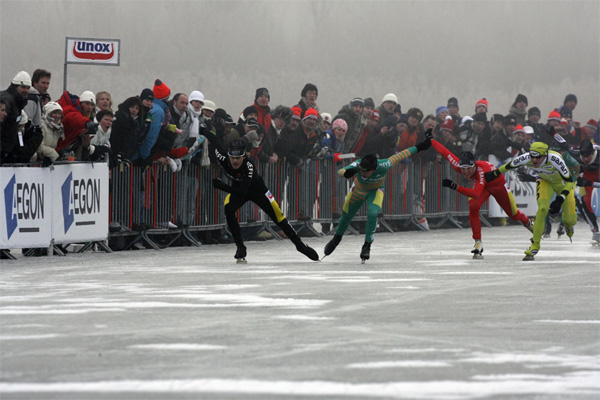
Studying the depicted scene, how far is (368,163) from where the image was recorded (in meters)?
15.8

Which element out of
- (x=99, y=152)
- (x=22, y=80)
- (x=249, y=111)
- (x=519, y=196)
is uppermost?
(x=22, y=80)

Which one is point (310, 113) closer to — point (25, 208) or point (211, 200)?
point (211, 200)

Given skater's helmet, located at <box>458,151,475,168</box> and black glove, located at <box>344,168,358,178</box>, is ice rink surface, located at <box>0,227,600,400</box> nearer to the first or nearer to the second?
black glove, located at <box>344,168,358,178</box>

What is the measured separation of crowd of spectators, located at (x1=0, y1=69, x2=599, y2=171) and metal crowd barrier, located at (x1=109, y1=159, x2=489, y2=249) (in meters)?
0.27

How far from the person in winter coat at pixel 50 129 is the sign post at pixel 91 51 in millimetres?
3045


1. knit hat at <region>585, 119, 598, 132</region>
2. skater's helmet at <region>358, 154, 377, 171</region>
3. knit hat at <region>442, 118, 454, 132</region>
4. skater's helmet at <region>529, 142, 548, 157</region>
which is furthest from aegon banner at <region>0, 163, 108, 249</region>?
knit hat at <region>585, 119, 598, 132</region>

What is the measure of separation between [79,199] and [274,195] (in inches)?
198

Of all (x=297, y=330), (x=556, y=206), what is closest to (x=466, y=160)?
(x=556, y=206)

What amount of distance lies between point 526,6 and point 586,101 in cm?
404

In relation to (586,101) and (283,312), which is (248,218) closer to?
(283,312)

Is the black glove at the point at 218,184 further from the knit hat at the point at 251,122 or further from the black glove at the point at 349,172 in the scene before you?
the knit hat at the point at 251,122

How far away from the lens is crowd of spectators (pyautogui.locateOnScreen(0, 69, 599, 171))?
52.5ft

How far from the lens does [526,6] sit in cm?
3722

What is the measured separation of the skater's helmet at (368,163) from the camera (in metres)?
15.8
